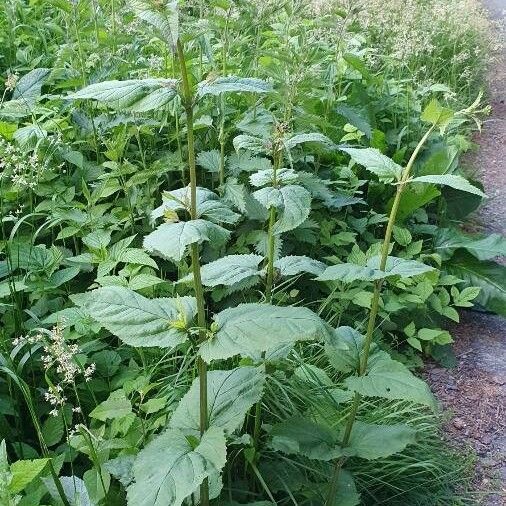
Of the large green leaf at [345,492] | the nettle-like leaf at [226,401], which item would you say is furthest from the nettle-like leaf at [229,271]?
the large green leaf at [345,492]

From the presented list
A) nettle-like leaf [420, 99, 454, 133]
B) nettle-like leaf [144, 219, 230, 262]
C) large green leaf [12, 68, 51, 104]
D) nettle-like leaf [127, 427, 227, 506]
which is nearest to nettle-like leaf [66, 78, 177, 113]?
nettle-like leaf [144, 219, 230, 262]

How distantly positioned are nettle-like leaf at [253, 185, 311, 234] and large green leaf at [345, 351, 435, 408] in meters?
0.44

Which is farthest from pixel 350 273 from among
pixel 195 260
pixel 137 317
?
pixel 137 317

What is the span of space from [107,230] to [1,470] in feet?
4.42

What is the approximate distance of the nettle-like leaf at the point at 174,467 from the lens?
1.39 m

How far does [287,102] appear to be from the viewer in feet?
6.77

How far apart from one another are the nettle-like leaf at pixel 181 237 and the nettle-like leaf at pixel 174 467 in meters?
0.44

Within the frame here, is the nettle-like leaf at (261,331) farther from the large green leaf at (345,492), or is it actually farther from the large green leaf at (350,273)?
the large green leaf at (345,492)

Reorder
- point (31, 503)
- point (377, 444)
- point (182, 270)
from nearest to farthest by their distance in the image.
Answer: point (31, 503), point (377, 444), point (182, 270)

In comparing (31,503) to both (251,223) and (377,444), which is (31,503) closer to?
(377,444)

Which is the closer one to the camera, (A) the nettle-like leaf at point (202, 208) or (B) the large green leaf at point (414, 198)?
(A) the nettle-like leaf at point (202, 208)

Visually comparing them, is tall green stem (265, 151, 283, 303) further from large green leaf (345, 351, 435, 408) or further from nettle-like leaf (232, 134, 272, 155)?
large green leaf (345, 351, 435, 408)

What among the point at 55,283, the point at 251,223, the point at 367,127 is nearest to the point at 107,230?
the point at 55,283

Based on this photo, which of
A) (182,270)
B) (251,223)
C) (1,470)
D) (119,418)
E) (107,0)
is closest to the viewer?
(1,470)
